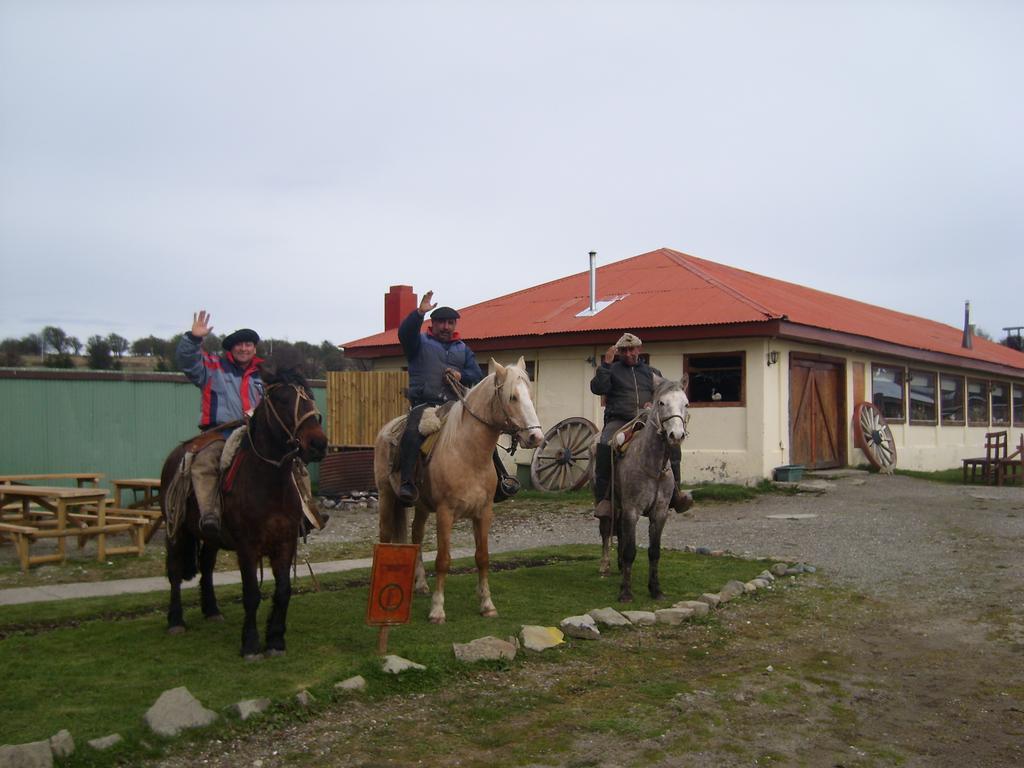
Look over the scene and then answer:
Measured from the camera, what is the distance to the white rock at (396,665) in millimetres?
5707

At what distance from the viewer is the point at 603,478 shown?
930 centimetres

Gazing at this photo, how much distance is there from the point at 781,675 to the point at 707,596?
84.0 inches

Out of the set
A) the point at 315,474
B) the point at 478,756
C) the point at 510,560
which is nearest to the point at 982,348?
the point at 315,474

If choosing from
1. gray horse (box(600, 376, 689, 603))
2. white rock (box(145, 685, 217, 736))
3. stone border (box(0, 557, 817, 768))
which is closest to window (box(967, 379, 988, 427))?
stone border (box(0, 557, 817, 768))

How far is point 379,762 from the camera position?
4.44 m

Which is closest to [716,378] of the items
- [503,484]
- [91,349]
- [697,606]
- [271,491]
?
[697,606]

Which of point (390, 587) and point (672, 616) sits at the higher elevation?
point (390, 587)

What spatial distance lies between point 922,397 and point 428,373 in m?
19.5

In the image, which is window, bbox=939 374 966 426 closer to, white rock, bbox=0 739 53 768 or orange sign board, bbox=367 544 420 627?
orange sign board, bbox=367 544 420 627

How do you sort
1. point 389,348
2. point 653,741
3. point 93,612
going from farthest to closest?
1. point 389,348
2. point 93,612
3. point 653,741

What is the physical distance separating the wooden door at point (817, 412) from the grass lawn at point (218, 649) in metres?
9.91

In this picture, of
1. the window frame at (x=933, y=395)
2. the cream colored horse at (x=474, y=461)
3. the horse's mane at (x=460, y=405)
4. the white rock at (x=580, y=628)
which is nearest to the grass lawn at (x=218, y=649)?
the white rock at (x=580, y=628)

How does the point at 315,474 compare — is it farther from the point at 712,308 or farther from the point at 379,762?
the point at 379,762

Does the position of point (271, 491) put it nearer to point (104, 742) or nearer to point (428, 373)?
point (104, 742)
